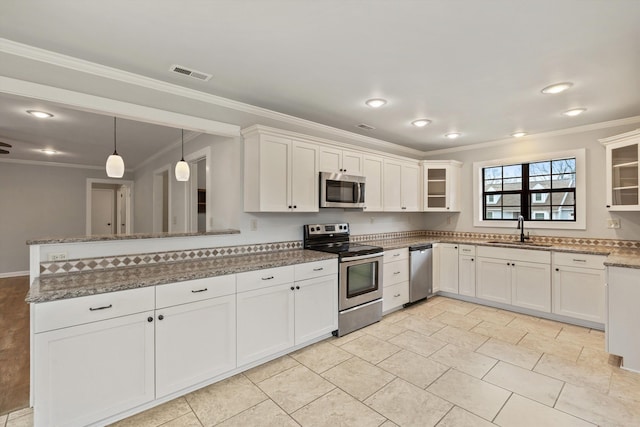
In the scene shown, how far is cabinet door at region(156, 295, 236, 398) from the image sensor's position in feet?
6.90

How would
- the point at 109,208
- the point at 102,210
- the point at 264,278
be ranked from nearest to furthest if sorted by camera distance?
the point at 264,278
the point at 102,210
the point at 109,208

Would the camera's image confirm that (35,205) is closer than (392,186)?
No

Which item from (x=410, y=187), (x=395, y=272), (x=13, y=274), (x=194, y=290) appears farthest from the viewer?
(x=13, y=274)

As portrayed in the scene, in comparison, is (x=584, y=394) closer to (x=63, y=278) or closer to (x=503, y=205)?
(x=503, y=205)

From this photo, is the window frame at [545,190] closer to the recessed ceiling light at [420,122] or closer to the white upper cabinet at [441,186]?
the white upper cabinet at [441,186]

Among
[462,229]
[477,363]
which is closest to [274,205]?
[477,363]

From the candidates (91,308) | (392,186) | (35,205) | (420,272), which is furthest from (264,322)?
(35,205)

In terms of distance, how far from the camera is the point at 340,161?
3699 mm

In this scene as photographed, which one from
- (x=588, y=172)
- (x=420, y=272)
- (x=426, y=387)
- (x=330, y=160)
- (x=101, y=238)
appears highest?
(x=330, y=160)

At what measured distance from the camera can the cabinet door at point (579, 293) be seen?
3.42 meters

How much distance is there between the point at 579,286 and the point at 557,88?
235 centimetres

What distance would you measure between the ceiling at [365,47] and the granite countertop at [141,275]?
159 cm

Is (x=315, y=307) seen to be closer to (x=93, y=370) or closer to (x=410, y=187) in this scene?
(x=93, y=370)

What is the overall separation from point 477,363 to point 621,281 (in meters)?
1.45
